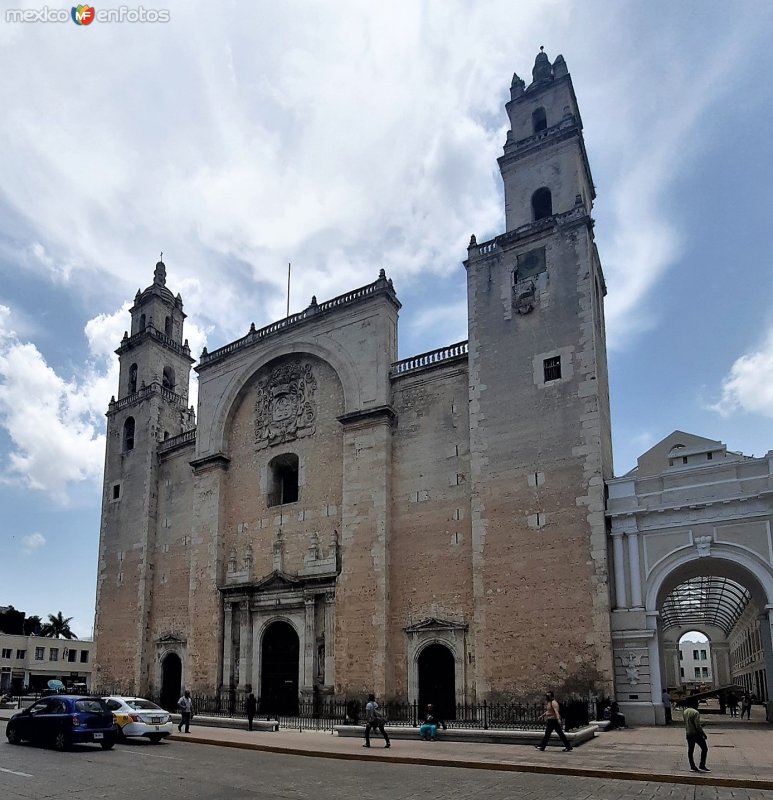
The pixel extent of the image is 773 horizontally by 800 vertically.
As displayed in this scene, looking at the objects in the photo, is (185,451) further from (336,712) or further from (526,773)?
(526,773)

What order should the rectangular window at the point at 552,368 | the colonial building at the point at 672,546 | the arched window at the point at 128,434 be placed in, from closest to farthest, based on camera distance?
the colonial building at the point at 672,546 → the rectangular window at the point at 552,368 → the arched window at the point at 128,434

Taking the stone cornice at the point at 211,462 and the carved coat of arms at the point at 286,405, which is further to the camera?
the stone cornice at the point at 211,462

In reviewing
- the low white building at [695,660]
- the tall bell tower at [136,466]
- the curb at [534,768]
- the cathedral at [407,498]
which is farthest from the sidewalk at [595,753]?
the low white building at [695,660]

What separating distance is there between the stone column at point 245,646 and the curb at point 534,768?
38.9 feet

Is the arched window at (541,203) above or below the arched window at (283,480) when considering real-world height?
above

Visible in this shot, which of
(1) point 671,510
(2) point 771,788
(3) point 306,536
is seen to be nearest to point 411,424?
(3) point 306,536

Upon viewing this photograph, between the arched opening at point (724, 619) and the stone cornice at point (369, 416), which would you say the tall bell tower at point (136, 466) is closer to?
the stone cornice at point (369, 416)

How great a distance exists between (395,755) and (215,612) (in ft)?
58.3

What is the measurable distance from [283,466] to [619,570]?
51.1 ft

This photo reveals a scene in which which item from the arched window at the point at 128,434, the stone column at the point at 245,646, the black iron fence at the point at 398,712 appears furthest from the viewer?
the arched window at the point at 128,434

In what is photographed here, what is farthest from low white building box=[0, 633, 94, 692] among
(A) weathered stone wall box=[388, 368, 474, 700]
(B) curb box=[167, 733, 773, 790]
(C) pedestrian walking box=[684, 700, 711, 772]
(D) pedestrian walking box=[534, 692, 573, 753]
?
(C) pedestrian walking box=[684, 700, 711, 772]

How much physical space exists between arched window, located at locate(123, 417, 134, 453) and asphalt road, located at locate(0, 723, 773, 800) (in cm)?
2503

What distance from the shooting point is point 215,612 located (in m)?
31.2

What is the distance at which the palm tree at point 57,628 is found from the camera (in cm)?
7462
